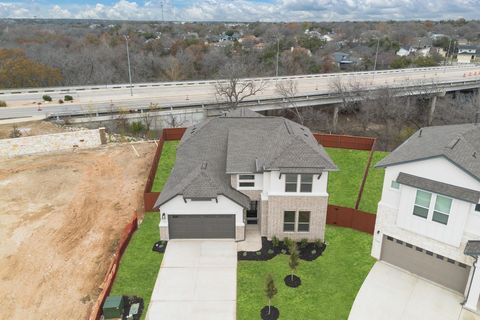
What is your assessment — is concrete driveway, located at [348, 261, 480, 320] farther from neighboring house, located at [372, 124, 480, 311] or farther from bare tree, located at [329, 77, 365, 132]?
bare tree, located at [329, 77, 365, 132]

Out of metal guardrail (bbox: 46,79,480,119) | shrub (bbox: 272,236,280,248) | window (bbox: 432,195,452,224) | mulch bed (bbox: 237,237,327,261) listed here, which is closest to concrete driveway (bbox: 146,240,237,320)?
mulch bed (bbox: 237,237,327,261)

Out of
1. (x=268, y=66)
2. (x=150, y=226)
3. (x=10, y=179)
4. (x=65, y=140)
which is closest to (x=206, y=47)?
(x=268, y=66)

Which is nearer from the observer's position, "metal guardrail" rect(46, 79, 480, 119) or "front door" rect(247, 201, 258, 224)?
"front door" rect(247, 201, 258, 224)

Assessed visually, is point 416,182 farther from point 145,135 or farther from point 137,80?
point 137,80

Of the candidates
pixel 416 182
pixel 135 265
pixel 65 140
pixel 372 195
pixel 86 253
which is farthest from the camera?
pixel 65 140

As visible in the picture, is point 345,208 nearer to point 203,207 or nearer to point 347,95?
point 203,207

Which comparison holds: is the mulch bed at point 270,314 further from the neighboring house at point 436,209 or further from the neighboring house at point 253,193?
the neighboring house at point 436,209
